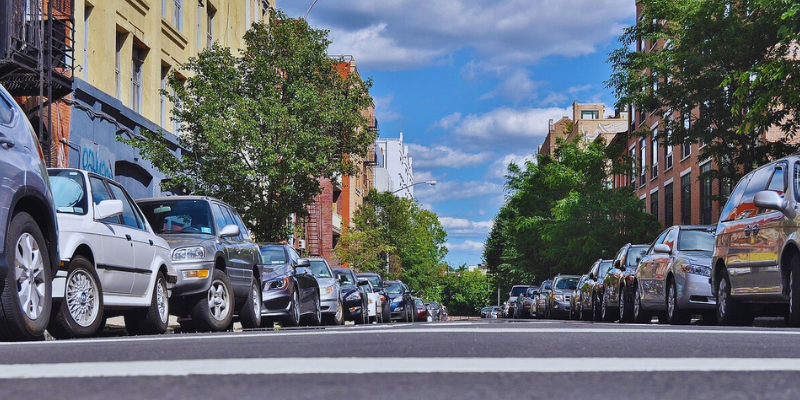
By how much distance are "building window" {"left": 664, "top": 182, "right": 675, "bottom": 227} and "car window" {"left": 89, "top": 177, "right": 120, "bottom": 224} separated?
40.4 meters

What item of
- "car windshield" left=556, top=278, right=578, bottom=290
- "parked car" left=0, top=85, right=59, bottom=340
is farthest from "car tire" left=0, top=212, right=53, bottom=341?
"car windshield" left=556, top=278, right=578, bottom=290

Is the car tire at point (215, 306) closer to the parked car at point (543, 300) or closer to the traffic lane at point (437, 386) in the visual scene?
the traffic lane at point (437, 386)

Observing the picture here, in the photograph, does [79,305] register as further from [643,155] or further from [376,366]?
[643,155]

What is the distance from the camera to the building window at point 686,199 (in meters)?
44.9

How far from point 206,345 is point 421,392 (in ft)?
10.2

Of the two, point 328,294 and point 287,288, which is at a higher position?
point 287,288

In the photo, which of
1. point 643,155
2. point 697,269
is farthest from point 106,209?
point 643,155

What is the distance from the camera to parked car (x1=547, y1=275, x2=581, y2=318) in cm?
3256

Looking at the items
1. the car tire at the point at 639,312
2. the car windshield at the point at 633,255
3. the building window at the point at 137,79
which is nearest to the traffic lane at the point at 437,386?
the car tire at the point at 639,312

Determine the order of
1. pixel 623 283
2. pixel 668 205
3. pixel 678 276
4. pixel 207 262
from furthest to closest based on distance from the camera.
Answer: pixel 668 205 < pixel 623 283 < pixel 678 276 < pixel 207 262

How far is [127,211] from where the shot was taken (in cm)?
1170

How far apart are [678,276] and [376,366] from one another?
11.7 meters

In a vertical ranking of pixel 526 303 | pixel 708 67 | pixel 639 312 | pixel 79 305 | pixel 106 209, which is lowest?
pixel 526 303

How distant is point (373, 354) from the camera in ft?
18.6
